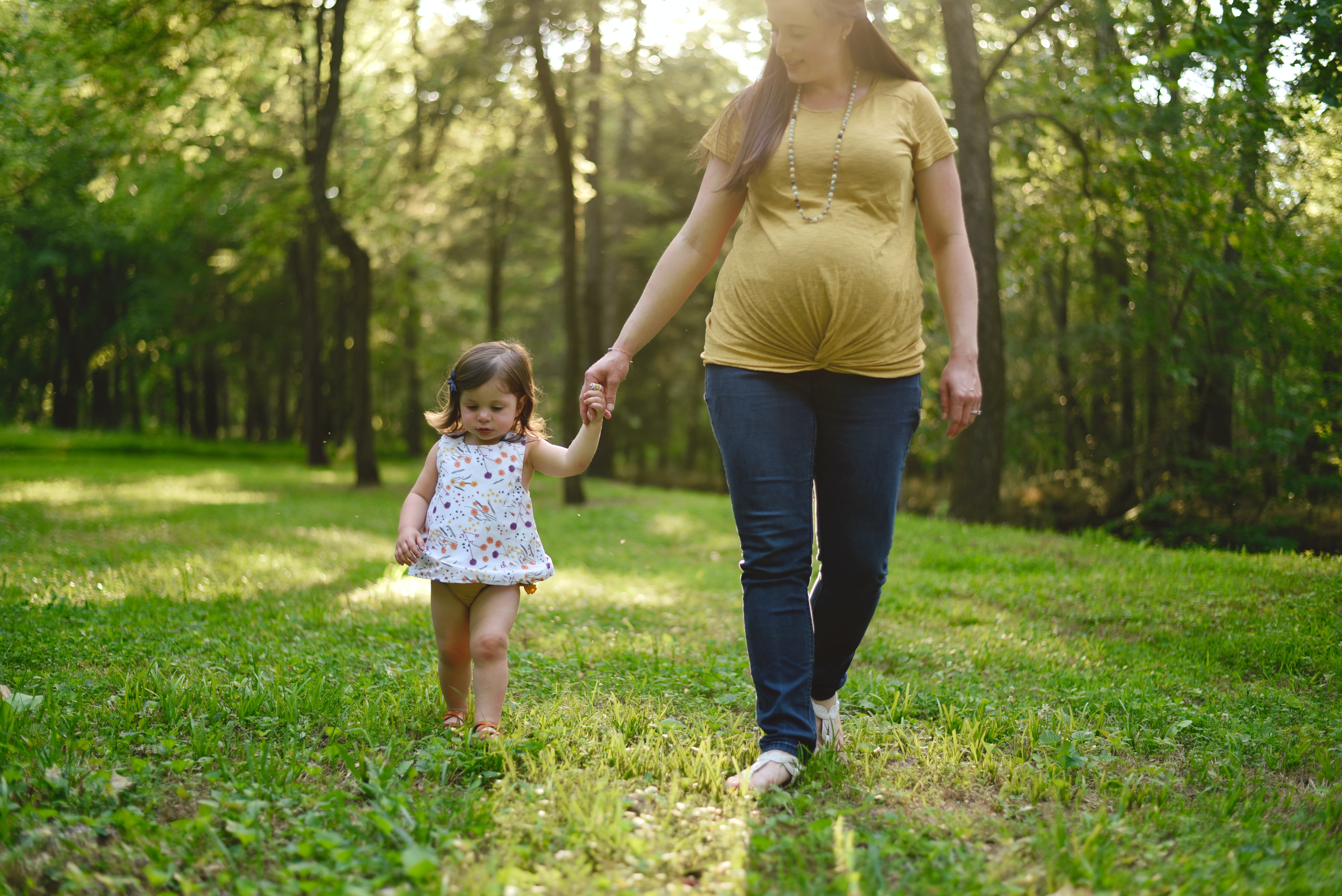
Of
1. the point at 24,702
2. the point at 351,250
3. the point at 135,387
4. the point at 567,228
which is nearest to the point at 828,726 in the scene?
the point at 24,702

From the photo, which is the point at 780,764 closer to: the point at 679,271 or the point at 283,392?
the point at 679,271

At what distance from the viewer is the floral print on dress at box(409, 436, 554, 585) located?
3146mm

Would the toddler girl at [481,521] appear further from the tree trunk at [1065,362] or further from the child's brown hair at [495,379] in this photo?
the tree trunk at [1065,362]

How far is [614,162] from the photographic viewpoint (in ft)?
76.6

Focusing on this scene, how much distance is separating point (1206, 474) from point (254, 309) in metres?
25.8

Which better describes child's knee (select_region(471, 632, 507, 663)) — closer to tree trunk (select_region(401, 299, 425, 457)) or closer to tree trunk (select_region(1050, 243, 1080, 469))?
tree trunk (select_region(1050, 243, 1080, 469))

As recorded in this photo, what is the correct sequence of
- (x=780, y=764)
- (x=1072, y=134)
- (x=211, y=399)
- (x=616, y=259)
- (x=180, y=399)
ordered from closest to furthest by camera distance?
(x=780, y=764) < (x=1072, y=134) < (x=616, y=259) < (x=211, y=399) < (x=180, y=399)

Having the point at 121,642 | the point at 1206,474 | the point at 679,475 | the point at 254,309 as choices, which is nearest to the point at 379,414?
the point at 254,309

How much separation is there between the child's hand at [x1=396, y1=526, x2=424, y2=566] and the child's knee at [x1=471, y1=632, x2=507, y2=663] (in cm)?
34

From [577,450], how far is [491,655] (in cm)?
72

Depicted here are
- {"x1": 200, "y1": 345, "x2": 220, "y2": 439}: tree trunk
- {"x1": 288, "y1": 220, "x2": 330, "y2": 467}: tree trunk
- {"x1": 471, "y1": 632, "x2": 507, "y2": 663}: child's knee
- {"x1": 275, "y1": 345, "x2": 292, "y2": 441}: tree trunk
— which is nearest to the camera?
{"x1": 471, "y1": 632, "x2": 507, "y2": 663}: child's knee

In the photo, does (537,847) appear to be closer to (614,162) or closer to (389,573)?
(389,573)

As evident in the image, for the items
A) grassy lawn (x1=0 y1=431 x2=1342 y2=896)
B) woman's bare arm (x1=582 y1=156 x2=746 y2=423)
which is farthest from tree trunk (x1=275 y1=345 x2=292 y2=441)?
woman's bare arm (x1=582 y1=156 x2=746 y2=423)

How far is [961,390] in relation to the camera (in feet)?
9.37
